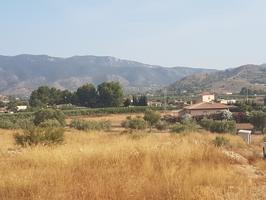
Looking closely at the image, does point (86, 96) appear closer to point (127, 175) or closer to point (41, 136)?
point (41, 136)

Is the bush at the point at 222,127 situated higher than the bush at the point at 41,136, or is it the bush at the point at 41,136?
the bush at the point at 41,136

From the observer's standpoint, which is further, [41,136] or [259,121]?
[259,121]

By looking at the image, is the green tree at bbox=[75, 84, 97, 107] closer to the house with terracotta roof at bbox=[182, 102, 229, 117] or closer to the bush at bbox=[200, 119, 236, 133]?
the house with terracotta roof at bbox=[182, 102, 229, 117]

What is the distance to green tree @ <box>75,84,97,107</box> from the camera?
121938mm

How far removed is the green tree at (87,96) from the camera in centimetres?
12194

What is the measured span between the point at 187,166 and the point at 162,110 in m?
95.4

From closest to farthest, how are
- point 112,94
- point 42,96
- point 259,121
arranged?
point 259,121 < point 112,94 < point 42,96

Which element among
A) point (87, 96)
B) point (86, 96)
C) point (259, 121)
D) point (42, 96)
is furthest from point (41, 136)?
point (42, 96)

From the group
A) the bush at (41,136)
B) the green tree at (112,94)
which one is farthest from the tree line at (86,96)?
the bush at (41,136)

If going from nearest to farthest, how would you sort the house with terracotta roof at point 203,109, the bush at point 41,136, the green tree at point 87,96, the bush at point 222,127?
the bush at point 41,136 → the bush at point 222,127 → the house with terracotta roof at point 203,109 → the green tree at point 87,96

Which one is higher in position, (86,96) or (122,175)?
(122,175)

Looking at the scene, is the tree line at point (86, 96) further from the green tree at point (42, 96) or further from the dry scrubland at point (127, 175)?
the dry scrubland at point (127, 175)

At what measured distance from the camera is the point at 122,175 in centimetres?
807

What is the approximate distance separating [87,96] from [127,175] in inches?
4562
